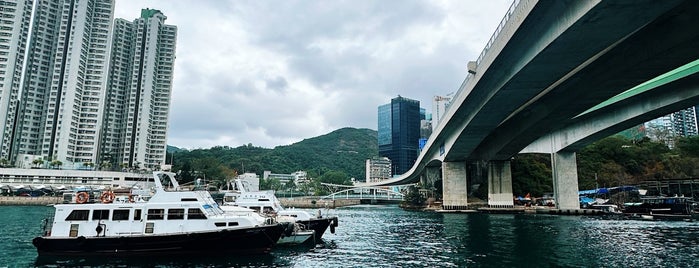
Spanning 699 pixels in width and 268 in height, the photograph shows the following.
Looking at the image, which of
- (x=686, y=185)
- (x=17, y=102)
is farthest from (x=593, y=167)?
(x=17, y=102)

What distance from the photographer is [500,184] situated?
64000 millimetres

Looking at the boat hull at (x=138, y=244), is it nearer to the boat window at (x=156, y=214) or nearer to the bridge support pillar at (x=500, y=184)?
the boat window at (x=156, y=214)

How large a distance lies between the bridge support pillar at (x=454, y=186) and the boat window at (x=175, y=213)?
1920 inches

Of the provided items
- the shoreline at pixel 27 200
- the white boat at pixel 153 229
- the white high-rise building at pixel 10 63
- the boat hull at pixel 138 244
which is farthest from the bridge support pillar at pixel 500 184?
the white high-rise building at pixel 10 63

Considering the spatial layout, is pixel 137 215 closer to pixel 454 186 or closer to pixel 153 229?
pixel 153 229

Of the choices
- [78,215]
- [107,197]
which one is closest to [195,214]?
[107,197]

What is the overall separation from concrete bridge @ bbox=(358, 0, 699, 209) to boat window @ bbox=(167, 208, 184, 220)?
1973 centimetres

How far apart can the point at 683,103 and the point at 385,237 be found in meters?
26.7

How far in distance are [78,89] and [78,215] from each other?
94.1m

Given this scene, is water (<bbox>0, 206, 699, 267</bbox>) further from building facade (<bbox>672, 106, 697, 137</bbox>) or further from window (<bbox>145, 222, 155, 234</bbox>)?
building facade (<bbox>672, 106, 697, 137</bbox>)

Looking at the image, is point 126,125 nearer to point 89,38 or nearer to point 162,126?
point 162,126

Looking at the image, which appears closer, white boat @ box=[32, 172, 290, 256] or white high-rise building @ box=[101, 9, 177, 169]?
white boat @ box=[32, 172, 290, 256]

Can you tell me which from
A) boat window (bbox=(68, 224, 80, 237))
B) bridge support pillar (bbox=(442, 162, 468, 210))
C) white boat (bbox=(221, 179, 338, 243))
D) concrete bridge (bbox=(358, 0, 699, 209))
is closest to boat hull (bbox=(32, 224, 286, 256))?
boat window (bbox=(68, 224, 80, 237))

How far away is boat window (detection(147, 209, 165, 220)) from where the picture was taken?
65.9ft
